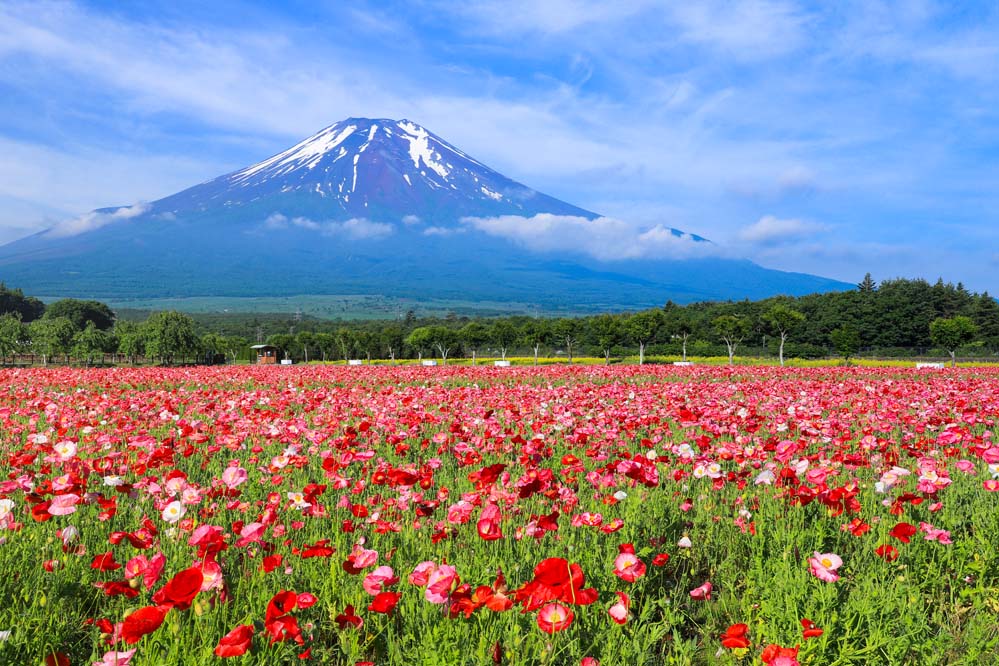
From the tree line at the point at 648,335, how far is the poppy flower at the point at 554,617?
4949cm

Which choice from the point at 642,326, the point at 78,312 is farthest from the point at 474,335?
the point at 78,312

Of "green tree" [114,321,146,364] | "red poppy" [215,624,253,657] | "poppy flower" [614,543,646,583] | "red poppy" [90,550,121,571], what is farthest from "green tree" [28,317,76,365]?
"poppy flower" [614,543,646,583]

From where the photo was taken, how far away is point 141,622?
180cm

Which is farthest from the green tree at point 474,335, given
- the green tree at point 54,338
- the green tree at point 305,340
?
the green tree at point 54,338

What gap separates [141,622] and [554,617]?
1224mm

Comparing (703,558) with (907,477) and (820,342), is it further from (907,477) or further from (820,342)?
(820,342)

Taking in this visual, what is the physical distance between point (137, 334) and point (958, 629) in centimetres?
7186

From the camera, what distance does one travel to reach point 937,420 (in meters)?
6.93

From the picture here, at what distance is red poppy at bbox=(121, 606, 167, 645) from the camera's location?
5.85 ft

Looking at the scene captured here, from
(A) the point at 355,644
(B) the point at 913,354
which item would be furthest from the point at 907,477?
(B) the point at 913,354

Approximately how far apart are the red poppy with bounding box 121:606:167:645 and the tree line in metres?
49.9

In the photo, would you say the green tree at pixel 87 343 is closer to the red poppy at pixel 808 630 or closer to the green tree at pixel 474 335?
the green tree at pixel 474 335

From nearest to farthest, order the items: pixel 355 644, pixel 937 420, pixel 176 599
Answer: pixel 176 599, pixel 355 644, pixel 937 420

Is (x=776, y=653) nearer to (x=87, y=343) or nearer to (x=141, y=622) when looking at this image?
(x=141, y=622)
